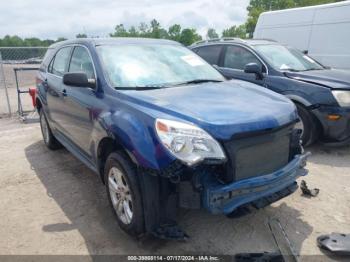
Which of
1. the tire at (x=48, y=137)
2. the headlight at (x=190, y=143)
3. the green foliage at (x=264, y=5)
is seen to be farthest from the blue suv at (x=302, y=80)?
the green foliage at (x=264, y=5)

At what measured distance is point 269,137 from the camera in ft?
9.96

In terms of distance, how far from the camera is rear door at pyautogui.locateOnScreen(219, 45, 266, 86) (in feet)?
20.7

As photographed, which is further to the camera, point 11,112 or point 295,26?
point 11,112

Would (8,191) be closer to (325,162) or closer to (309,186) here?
(309,186)

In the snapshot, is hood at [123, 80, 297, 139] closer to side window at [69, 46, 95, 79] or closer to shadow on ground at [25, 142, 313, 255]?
side window at [69, 46, 95, 79]

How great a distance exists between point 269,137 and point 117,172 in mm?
1382

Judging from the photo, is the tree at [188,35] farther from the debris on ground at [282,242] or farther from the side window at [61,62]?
the debris on ground at [282,242]

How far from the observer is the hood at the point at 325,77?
535 cm

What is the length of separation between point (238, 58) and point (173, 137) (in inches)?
173

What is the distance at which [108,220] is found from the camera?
364 cm

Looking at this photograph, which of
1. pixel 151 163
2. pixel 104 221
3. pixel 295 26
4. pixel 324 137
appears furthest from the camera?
pixel 295 26

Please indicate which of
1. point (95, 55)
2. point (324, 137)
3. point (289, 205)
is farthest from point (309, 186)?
point (95, 55)

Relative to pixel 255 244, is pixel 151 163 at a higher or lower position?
higher

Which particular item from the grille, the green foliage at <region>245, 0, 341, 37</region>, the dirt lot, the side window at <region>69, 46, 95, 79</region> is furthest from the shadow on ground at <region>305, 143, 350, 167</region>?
the green foliage at <region>245, 0, 341, 37</region>
